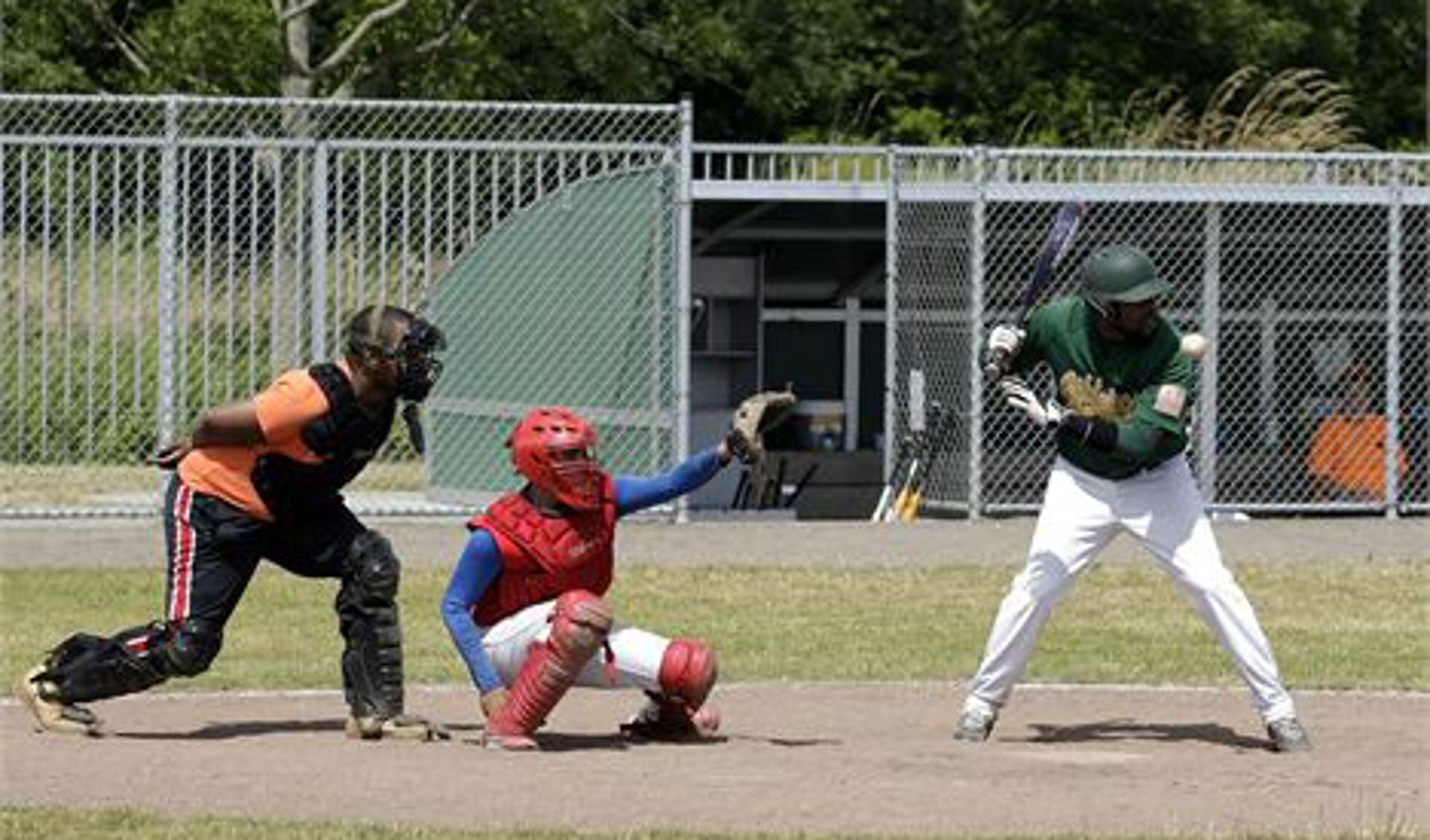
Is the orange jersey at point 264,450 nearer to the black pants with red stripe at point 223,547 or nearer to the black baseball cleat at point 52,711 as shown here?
the black pants with red stripe at point 223,547

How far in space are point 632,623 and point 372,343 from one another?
16.6 ft

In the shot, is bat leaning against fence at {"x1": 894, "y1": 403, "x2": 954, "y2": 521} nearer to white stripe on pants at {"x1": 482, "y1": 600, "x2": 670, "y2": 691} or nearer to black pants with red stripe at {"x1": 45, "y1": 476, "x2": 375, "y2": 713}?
white stripe on pants at {"x1": 482, "y1": 600, "x2": 670, "y2": 691}

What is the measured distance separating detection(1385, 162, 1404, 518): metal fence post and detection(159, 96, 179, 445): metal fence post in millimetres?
7571

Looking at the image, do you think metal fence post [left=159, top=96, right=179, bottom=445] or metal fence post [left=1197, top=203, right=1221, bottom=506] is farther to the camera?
metal fence post [left=1197, top=203, right=1221, bottom=506]

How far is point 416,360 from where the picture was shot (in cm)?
1170

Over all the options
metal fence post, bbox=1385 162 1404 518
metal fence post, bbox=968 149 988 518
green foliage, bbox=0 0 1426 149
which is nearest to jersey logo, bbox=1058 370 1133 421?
metal fence post, bbox=968 149 988 518

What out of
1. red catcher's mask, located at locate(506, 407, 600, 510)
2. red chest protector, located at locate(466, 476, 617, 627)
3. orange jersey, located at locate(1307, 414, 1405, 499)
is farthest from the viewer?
orange jersey, located at locate(1307, 414, 1405, 499)

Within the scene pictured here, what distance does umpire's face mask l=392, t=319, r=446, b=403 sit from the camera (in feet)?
→ 38.2

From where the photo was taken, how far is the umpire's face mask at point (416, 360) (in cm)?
1166

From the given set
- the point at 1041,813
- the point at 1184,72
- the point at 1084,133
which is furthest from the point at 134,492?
the point at 1184,72

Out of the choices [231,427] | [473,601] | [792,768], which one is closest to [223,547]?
[231,427]

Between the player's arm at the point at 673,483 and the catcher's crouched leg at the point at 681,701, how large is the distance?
503 millimetres

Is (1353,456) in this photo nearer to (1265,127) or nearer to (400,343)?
(1265,127)

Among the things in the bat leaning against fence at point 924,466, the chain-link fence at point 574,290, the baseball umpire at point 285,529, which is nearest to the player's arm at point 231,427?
the baseball umpire at point 285,529
